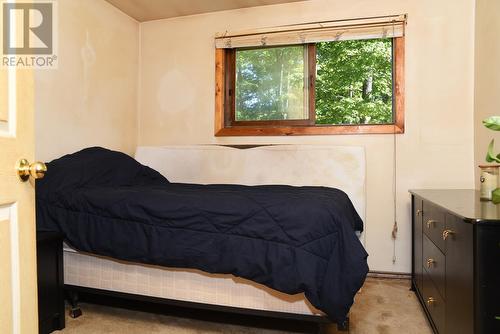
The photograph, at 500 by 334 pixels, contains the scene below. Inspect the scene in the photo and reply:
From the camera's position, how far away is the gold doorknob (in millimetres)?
812

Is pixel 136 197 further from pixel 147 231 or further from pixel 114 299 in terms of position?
pixel 114 299

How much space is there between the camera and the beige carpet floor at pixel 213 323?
1.83 meters

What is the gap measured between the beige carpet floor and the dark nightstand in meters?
0.10

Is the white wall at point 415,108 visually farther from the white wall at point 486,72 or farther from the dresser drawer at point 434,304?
the dresser drawer at point 434,304

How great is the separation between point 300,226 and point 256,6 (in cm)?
229

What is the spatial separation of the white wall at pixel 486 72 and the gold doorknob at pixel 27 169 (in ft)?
7.86

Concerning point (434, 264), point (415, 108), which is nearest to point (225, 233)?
point (434, 264)

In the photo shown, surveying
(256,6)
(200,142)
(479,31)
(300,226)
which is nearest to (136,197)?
(300,226)

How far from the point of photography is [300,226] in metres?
1.53

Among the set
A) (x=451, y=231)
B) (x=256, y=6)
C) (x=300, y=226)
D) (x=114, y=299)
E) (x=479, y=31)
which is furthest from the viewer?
(x=256, y=6)

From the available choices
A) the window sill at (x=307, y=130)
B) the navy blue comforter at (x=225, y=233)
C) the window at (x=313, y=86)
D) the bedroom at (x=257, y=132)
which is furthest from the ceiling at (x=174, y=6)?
the navy blue comforter at (x=225, y=233)

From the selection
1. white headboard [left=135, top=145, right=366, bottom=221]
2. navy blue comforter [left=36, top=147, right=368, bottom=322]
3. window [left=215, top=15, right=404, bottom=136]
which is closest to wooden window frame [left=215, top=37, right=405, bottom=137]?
window [left=215, top=15, right=404, bottom=136]

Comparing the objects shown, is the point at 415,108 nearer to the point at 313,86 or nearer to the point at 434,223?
the point at 313,86

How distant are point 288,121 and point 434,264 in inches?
67.0
